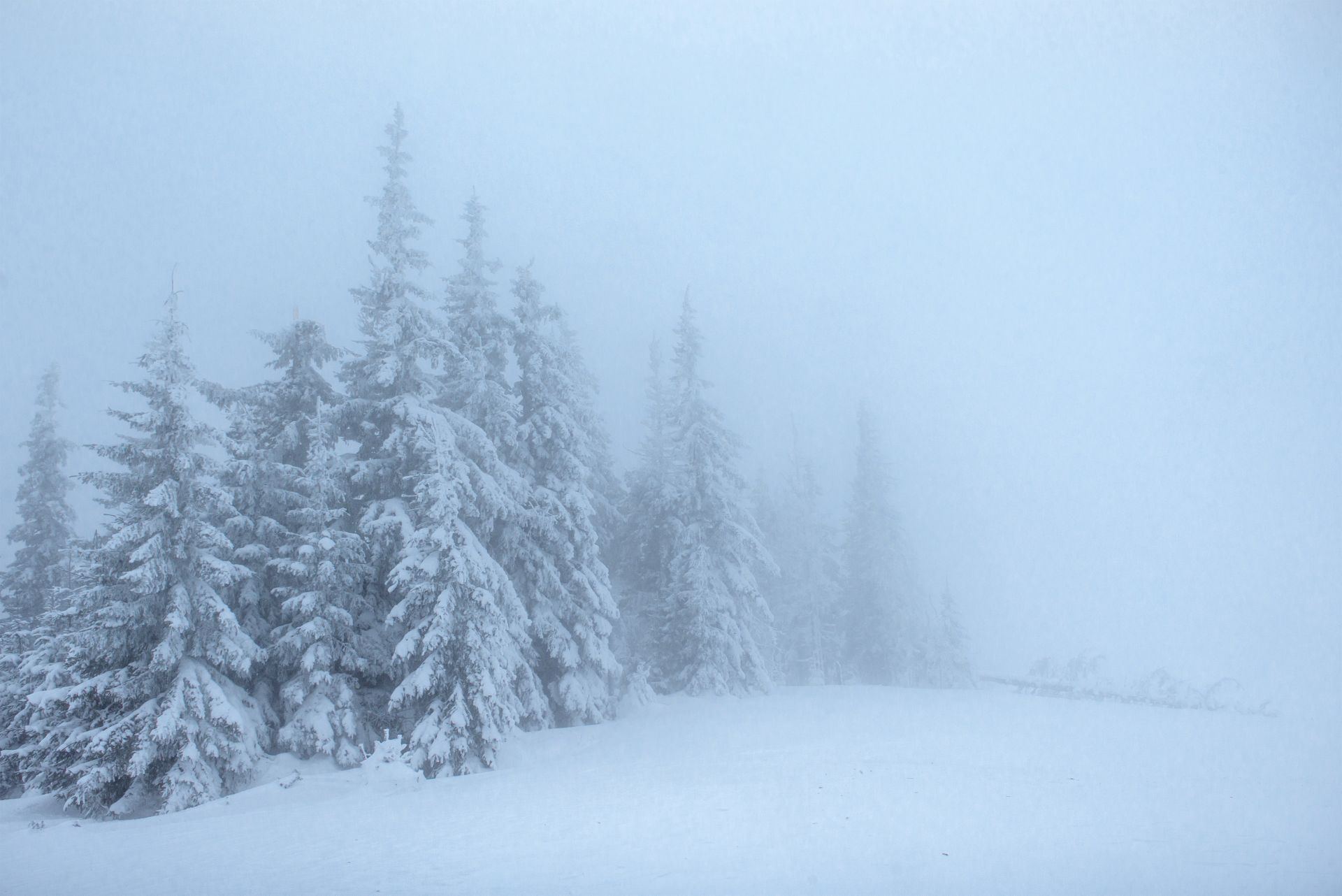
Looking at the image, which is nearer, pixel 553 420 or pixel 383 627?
pixel 383 627

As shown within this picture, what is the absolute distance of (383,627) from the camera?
18.1 m

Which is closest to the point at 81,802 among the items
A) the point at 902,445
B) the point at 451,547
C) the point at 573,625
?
the point at 451,547

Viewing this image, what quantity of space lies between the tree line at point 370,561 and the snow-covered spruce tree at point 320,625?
0.07m

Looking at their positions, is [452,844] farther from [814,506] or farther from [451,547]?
[814,506]

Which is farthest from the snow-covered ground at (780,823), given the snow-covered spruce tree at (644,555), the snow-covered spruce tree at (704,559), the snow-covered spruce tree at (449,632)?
the snow-covered spruce tree at (644,555)

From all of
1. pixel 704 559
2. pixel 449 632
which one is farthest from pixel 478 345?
pixel 704 559

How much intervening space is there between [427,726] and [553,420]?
10180mm

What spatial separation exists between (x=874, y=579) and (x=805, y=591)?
16.4 ft

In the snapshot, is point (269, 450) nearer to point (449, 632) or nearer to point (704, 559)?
point (449, 632)

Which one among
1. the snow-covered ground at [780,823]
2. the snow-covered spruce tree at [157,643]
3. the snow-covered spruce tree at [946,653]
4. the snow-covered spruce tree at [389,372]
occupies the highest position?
the snow-covered spruce tree at [389,372]

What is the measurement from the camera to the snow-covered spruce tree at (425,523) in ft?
53.0

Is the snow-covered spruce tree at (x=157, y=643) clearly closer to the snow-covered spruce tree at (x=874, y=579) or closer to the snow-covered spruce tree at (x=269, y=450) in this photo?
the snow-covered spruce tree at (x=269, y=450)

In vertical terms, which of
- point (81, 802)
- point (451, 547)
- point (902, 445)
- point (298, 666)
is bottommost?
point (81, 802)

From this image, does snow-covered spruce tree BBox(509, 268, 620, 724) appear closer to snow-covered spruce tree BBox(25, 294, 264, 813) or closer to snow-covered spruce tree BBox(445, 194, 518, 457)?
snow-covered spruce tree BBox(445, 194, 518, 457)
